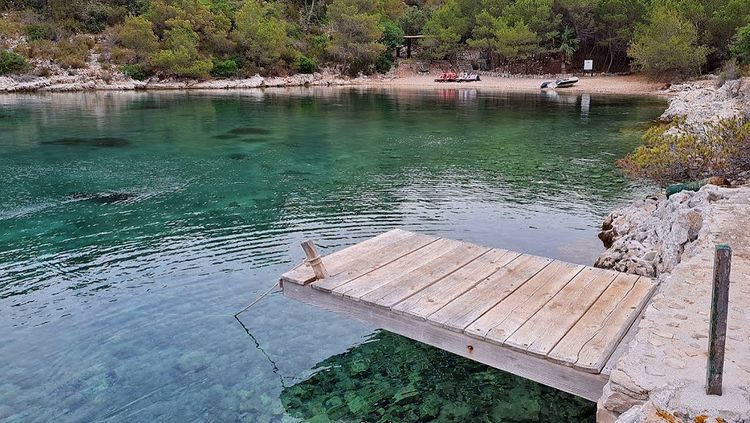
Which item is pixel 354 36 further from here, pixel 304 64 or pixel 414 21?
pixel 414 21

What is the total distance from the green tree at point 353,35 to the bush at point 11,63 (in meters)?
30.4

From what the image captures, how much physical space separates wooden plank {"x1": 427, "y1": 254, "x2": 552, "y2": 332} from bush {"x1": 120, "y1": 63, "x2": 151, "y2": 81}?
57.3 metres

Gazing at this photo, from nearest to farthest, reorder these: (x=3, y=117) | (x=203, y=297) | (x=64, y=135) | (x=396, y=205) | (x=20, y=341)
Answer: (x=20, y=341) < (x=203, y=297) < (x=396, y=205) < (x=64, y=135) < (x=3, y=117)

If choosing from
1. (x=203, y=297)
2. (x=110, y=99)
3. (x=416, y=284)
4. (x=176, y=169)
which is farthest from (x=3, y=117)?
(x=416, y=284)

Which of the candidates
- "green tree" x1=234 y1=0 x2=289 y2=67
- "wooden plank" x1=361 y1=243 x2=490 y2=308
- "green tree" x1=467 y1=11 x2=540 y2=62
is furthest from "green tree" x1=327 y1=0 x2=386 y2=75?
"wooden plank" x1=361 y1=243 x2=490 y2=308

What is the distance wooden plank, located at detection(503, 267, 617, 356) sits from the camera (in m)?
5.64

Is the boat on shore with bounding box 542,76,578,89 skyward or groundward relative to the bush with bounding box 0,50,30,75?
groundward

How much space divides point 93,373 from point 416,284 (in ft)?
13.0

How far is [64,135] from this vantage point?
2709 centimetres

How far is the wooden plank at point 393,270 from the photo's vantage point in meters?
7.02

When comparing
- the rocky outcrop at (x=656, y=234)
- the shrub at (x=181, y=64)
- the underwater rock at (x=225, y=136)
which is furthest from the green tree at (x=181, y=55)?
the rocky outcrop at (x=656, y=234)

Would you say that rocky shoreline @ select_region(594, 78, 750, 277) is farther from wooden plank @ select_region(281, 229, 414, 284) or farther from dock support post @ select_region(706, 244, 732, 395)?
dock support post @ select_region(706, 244, 732, 395)

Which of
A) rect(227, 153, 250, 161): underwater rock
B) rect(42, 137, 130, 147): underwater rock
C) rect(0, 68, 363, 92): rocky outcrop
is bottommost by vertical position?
rect(227, 153, 250, 161): underwater rock

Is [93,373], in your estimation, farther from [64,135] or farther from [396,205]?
[64,135]
